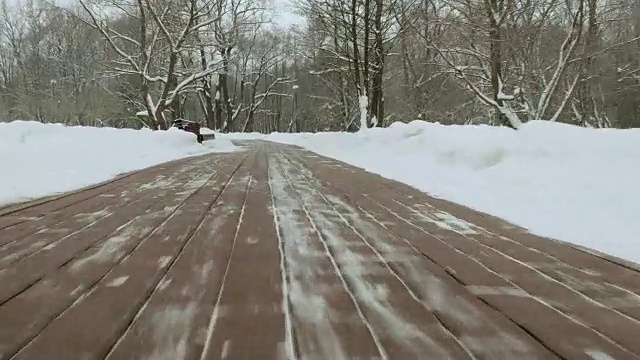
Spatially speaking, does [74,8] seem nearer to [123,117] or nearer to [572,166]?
[123,117]

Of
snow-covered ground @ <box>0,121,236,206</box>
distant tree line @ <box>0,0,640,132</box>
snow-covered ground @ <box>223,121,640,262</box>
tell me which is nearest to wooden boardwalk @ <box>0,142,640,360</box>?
snow-covered ground @ <box>223,121,640,262</box>

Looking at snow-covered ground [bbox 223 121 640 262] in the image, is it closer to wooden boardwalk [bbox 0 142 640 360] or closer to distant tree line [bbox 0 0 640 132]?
wooden boardwalk [bbox 0 142 640 360]

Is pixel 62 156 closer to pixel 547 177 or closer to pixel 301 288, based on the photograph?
pixel 547 177

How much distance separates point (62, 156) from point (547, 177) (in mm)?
8678

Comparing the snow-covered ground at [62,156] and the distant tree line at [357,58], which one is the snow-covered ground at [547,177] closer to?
the snow-covered ground at [62,156]

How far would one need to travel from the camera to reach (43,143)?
1177 centimetres

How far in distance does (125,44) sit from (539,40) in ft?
92.4

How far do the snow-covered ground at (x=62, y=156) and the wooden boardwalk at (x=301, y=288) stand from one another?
214cm

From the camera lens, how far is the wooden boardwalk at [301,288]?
224 cm

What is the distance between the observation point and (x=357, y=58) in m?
24.7

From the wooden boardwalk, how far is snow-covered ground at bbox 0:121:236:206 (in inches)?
84.3

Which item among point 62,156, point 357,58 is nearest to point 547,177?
point 62,156

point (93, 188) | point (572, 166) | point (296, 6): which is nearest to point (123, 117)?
point (296, 6)

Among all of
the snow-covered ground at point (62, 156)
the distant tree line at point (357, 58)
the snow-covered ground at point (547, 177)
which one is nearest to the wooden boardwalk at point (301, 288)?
the snow-covered ground at point (547, 177)
